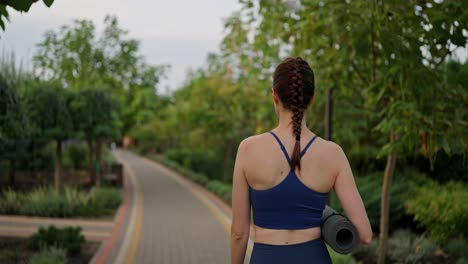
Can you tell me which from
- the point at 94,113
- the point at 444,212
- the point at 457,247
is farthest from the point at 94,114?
the point at 457,247

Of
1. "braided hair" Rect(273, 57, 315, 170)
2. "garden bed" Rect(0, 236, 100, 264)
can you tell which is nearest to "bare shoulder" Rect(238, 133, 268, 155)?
"braided hair" Rect(273, 57, 315, 170)

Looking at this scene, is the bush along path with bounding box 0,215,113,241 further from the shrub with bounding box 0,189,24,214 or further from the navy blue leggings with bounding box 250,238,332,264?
the navy blue leggings with bounding box 250,238,332,264

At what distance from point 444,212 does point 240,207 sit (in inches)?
265

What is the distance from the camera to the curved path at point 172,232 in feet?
32.5

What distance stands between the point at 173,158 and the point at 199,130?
14.7 meters

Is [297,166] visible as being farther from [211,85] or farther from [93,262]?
[211,85]

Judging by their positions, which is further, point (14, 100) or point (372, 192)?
point (372, 192)

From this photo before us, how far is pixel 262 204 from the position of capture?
97.3 inches

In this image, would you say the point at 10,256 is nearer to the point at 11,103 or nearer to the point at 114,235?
the point at 11,103

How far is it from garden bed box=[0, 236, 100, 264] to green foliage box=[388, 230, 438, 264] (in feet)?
16.3

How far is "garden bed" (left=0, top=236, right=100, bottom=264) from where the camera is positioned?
28.6 ft

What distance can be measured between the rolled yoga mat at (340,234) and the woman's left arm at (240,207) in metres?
0.37

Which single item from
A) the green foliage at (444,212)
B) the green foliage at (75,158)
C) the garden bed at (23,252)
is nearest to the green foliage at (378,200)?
the green foliage at (444,212)

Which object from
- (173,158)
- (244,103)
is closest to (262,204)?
(244,103)
